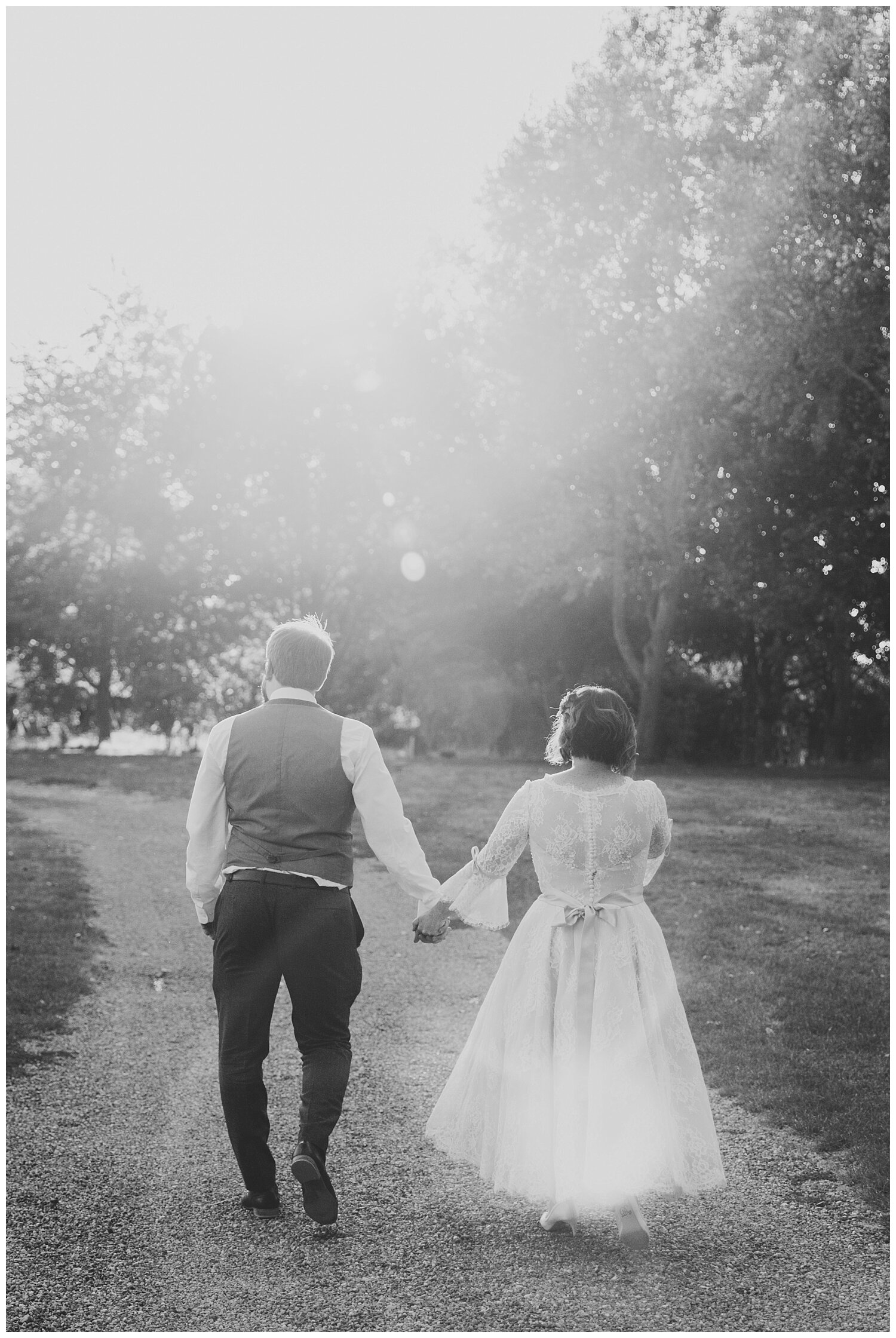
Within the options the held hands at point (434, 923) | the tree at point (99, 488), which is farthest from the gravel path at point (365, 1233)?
the tree at point (99, 488)

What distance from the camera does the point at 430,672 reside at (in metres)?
38.3

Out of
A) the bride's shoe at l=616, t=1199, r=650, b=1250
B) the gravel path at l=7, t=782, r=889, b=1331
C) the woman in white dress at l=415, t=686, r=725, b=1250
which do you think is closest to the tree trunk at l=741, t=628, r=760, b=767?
the gravel path at l=7, t=782, r=889, b=1331

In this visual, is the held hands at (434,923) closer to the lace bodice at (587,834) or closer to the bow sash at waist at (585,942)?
the lace bodice at (587,834)

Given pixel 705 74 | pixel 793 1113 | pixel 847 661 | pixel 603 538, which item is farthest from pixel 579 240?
pixel 793 1113

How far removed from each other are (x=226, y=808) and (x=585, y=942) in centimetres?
154

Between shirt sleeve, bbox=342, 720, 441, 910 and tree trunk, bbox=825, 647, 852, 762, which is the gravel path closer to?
shirt sleeve, bbox=342, 720, 441, 910

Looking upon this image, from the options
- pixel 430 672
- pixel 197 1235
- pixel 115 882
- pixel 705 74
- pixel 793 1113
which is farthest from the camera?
pixel 430 672

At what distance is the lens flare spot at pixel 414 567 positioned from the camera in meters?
37.0

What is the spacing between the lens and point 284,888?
4.64 meters

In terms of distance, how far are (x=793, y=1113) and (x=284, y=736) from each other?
131 inches

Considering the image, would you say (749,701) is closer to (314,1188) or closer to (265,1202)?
(265,1202)

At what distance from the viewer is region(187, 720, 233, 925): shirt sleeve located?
480 cm

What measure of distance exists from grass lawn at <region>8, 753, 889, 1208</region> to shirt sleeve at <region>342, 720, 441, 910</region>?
2.32 m

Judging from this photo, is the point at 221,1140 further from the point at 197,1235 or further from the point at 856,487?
the point at 856,487
